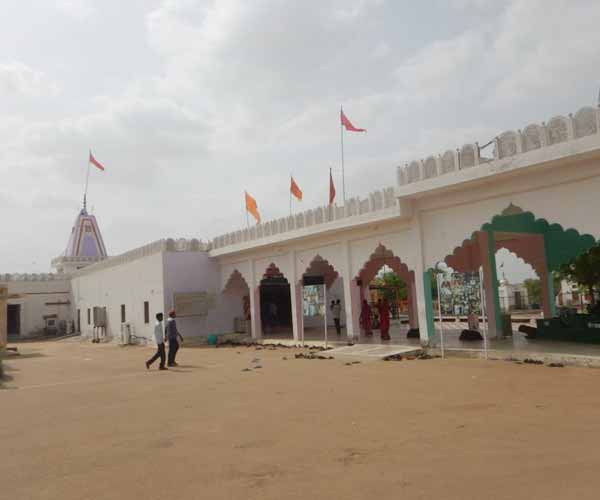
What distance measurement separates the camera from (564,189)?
31.0ft

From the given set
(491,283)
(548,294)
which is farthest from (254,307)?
(548,294)

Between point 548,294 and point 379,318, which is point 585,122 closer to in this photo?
point 548,294

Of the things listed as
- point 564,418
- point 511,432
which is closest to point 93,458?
point 511,432

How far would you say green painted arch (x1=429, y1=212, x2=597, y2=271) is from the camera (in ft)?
42.6

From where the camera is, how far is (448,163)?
1080cm

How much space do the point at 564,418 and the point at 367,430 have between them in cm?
202

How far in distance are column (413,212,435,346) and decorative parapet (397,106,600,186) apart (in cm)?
123

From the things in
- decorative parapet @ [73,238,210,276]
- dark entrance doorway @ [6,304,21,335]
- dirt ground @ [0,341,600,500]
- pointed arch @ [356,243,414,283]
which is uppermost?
decorative parapet @ [73,238,210,276]

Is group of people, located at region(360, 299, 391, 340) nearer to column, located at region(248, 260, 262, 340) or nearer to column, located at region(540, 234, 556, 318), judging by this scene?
column, located at region(248, 260, 262, 340)

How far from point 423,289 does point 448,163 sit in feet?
9.66

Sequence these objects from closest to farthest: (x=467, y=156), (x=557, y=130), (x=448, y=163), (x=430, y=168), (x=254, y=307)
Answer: (x=557, y=130) → (x=467, y=156) → (x=448, y=163) → (x=430, y=168) → (x=254, y=307)

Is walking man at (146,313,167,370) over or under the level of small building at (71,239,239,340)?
under

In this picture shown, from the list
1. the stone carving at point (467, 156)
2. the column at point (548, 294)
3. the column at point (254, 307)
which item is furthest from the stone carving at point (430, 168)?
the column at point (254, 307)

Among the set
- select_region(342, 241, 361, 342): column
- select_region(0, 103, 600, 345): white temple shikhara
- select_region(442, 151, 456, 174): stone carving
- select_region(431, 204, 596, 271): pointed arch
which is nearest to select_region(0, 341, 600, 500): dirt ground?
select_region(0, 103, 600, 345): white temple shikhara
